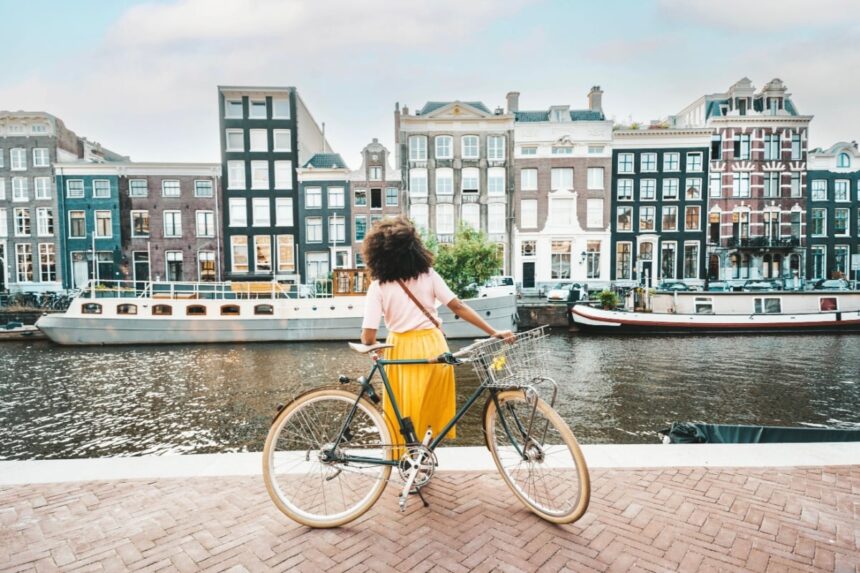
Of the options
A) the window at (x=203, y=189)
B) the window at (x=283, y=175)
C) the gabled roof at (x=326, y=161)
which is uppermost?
the gabled roof at (x=326, y=161)

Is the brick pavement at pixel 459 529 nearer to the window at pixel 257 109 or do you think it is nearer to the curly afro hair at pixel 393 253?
the curly afro hair at pixel 393 253

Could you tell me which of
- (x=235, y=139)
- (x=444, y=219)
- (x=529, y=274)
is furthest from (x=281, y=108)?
(x=529, y=274)

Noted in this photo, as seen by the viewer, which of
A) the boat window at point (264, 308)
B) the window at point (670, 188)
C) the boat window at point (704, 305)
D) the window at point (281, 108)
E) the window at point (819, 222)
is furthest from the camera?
the window at point (819, 222)

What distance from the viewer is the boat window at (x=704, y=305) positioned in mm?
20094

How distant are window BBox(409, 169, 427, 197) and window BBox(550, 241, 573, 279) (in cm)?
911

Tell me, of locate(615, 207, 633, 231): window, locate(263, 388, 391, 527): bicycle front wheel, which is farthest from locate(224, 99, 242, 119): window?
locate(263, 388, 391, 527): bicycle front wheel

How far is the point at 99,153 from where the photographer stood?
35.2 m

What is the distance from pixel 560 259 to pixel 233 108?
75.3ft

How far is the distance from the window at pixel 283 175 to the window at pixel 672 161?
23.9 meters

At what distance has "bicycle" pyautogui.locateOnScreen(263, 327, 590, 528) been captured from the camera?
274cm


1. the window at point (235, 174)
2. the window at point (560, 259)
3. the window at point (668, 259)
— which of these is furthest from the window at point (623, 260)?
the window at point (235, 174)

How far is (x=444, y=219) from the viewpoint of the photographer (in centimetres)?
3042

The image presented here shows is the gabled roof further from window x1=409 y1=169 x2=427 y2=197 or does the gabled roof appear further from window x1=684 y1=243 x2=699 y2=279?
window x1=684 y1=243 x2=699 y2=279

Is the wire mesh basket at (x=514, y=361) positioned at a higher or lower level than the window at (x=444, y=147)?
lower
